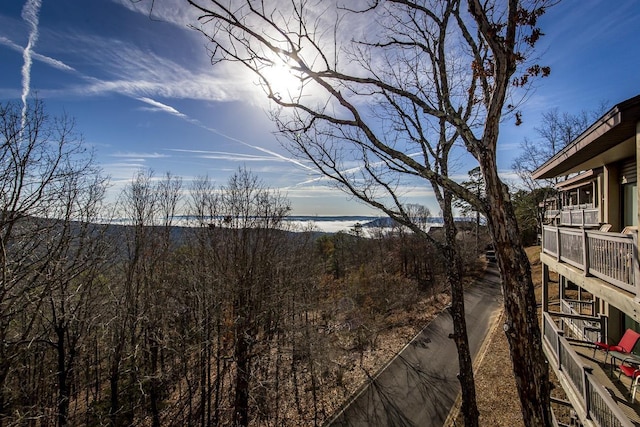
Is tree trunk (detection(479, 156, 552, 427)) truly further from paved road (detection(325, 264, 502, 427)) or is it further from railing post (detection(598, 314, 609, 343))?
paved road (detection(325, 264, 502, 427))

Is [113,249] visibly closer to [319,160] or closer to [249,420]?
[249,420]

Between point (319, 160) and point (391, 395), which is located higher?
point (319, 160)

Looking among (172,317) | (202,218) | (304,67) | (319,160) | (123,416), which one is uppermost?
(304,67)

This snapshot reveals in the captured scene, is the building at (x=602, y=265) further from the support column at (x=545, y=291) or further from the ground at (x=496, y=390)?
the ground at (x=496, y=390)

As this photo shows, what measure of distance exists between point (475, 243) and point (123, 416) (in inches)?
1541

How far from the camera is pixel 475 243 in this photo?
39562mm

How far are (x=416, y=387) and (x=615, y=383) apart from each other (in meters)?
6.35

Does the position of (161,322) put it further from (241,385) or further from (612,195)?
(612,195)

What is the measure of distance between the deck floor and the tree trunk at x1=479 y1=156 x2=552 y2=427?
3661 mm

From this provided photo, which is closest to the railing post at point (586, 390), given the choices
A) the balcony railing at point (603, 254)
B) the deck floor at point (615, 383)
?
the deck floor at point (615, 383)

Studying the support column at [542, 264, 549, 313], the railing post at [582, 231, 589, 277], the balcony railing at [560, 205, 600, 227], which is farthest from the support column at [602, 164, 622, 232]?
the railing post at [582, 231, 589, 277]

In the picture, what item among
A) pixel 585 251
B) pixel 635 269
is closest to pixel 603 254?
pixel 585 251

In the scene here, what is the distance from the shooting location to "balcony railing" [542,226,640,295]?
178 inches

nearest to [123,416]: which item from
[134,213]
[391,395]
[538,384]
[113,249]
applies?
[113,249]
